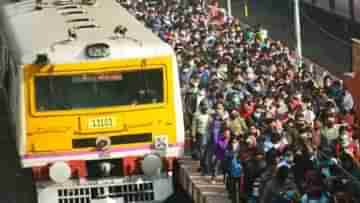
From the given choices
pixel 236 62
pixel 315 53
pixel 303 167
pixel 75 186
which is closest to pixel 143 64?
pixel 75 186

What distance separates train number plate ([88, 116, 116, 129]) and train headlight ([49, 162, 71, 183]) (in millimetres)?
767

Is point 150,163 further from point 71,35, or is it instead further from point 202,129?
point 71,35

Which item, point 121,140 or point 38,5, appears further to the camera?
point 38,5

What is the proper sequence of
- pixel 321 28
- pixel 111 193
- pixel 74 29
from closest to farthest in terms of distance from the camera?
1. pixel 111 193
2. pixel 74 29
3. pixel 321 28

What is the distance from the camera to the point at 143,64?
2012 centimetres

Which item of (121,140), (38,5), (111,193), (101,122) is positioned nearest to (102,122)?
(101,122)

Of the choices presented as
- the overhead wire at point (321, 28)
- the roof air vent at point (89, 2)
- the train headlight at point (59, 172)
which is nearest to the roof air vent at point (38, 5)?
the roof air vent at point (89, 2)

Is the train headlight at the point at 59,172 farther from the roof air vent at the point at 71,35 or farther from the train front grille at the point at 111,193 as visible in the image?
the roof air vent at the point at 71,35

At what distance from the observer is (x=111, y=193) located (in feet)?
66.5

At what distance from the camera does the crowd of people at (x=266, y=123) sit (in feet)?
54.5

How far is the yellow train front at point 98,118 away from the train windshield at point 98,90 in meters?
0.02

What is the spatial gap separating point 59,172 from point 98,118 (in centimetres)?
107

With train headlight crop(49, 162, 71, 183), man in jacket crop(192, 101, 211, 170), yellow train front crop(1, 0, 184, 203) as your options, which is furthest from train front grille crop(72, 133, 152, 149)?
man in jacket crop(192, 101, 211, 170)

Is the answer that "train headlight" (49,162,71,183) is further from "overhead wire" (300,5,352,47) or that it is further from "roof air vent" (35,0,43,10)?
"overhead wire" (300,5,352,47)
